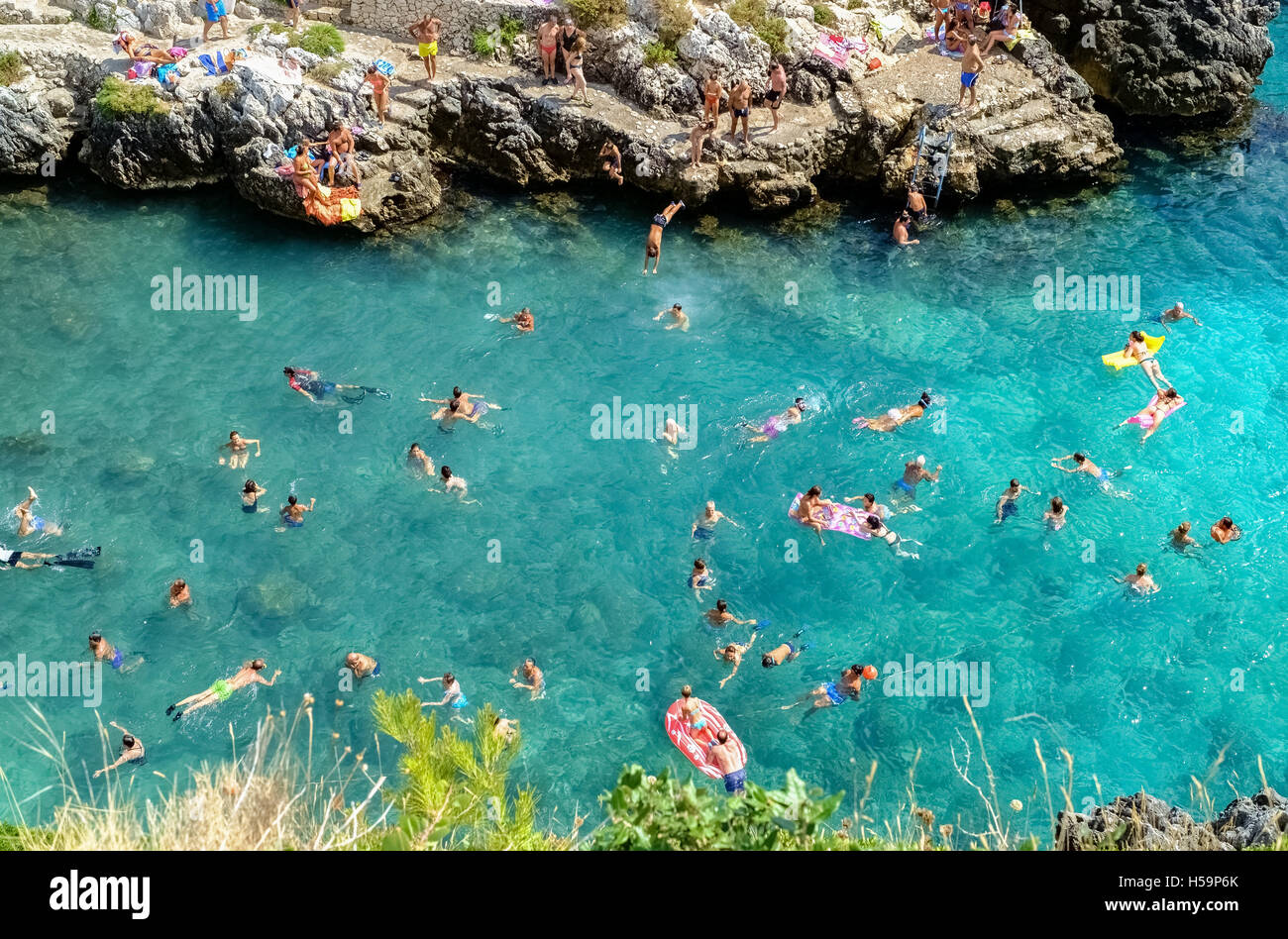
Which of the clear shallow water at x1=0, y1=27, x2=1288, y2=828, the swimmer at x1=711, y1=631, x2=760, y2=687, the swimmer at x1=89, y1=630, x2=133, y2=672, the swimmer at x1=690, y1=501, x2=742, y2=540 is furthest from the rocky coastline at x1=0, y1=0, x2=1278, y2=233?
the swimmer at x1=711, y1=631, x2=760, y2=687

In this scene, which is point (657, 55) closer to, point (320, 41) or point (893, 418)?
point (320, 41)

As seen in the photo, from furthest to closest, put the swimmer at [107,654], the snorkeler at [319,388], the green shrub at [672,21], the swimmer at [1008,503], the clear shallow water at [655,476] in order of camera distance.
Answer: the green shrub at [672,21]
the snorkeler at [319,388]
the swimmer at [1008,503]
the swimmer at [107,654]
the clear shallow water at [655,476]

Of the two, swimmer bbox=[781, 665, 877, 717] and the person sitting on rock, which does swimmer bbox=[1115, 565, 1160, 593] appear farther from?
the person sitting on rock

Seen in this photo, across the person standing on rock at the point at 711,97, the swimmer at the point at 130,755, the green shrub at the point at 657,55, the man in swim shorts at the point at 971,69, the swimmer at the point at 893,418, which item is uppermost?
the man in swim shorts at the point at 971,69

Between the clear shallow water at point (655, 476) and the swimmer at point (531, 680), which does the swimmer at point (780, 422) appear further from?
the swimmer at point (531, 680)

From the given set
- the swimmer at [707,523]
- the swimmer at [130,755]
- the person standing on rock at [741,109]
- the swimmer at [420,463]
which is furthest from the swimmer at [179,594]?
the person standing on rock at [741,109]

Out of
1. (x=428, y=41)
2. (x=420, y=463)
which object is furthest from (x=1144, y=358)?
(x=428, y=41)
